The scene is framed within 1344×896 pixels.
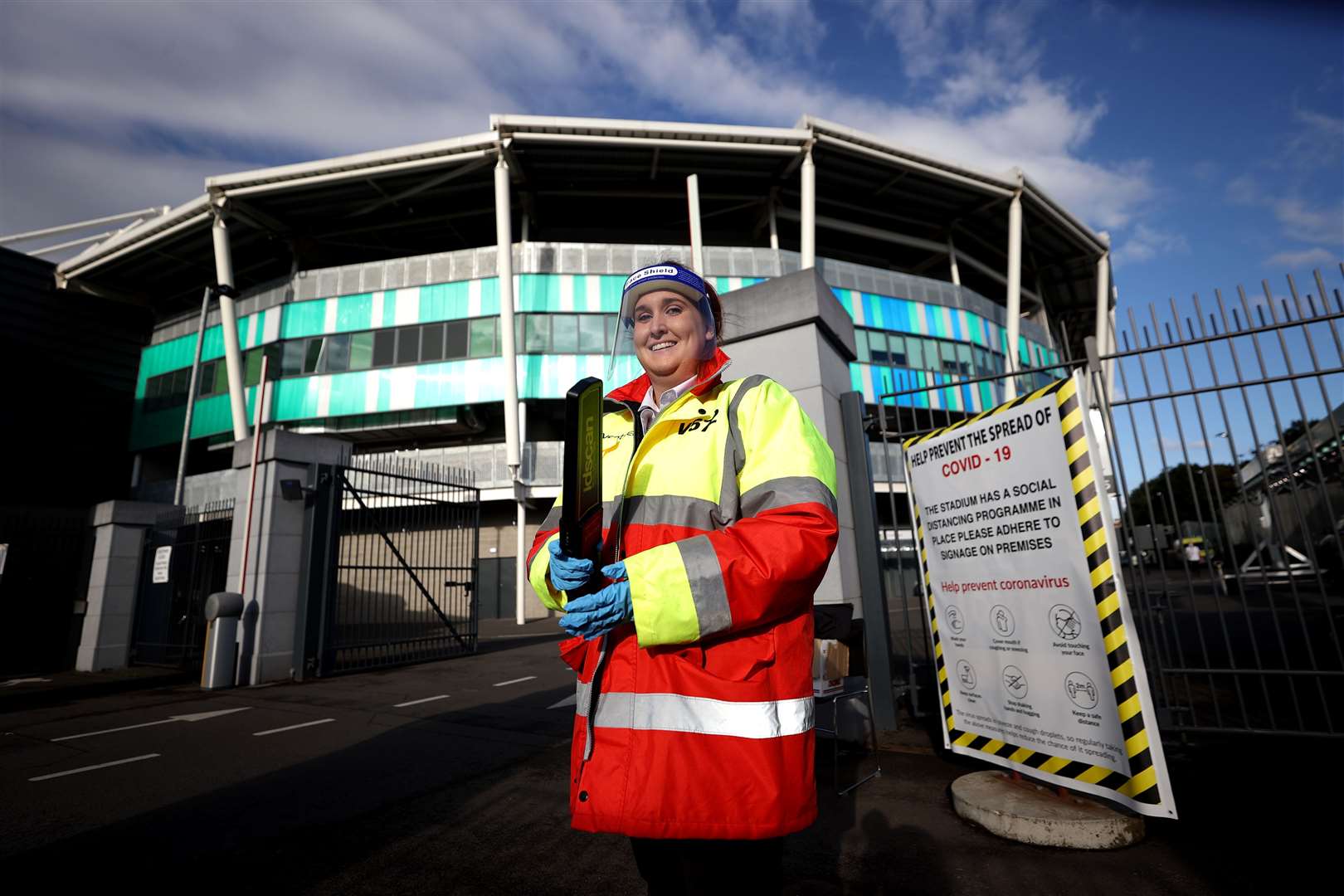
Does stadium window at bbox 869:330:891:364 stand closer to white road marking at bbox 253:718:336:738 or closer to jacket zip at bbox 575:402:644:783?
white road marking at bbox 253:718:336:738

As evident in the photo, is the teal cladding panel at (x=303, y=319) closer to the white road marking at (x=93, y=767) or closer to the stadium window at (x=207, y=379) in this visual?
the stadium window at (x=207, y=379)

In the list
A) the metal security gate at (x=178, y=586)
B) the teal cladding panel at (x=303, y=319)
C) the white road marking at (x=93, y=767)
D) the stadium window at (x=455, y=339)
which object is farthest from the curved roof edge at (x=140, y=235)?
the white road marking at (x=93, y=767)

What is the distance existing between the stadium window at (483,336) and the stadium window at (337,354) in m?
5.47

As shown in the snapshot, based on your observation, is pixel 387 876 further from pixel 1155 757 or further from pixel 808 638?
pixel 1155 757

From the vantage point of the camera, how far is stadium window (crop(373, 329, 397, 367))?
25797 mm

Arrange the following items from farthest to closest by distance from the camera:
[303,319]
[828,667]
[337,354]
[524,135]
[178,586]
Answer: [303,319] < [337,354] < [524,135] < [178,586] < [828,667]

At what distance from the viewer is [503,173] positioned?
2286 cm

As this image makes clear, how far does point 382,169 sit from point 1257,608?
96.2 ft

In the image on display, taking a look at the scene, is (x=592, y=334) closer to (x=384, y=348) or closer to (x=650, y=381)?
(x=384, y=348)

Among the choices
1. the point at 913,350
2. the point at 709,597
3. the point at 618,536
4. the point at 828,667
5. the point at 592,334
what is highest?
the point at 592,334

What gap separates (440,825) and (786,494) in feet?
10.7

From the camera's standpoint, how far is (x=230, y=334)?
25.2 meters

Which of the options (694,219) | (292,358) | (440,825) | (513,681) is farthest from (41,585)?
(694,219)

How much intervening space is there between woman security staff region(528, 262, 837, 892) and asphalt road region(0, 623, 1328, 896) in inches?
66.7
